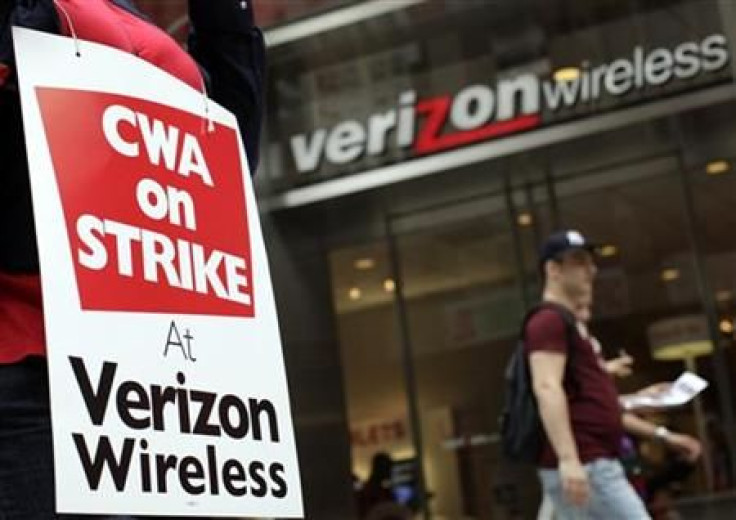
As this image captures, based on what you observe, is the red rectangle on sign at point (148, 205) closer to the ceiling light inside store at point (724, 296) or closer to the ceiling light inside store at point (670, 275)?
the ceiling light inside store at point (724, 296)

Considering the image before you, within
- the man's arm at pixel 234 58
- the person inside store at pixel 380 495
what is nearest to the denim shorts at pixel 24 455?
the man's arm at pixel 234 58

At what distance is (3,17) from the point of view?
1.70 metres

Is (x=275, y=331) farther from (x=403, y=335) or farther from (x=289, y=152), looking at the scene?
(x=403, y=335)

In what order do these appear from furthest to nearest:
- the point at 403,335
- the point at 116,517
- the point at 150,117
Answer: the point at 403,335 < the point at 150,117 < the point at 116,517

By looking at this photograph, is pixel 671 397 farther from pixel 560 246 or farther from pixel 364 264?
pixel 364 264

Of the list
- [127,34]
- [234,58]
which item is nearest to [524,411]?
[234,58]

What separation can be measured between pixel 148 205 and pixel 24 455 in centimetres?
38

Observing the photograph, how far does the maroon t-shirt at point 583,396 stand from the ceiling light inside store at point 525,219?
22.2 ft

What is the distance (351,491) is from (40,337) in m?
9.82

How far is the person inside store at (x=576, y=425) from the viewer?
4766 mm

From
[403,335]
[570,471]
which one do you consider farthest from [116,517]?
[403,335]

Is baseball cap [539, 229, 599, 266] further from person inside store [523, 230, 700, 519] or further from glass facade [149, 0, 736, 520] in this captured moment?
glass facade [149, 0, 736, 520]

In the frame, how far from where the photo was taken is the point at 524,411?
514 cm

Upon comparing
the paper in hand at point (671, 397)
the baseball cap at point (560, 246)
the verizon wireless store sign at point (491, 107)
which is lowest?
the paper in hand at point (671, 397)
